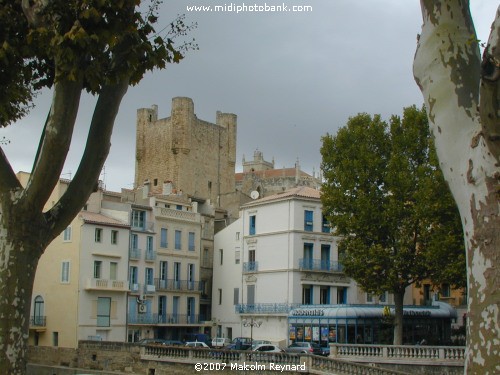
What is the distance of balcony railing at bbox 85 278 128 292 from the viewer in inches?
1918

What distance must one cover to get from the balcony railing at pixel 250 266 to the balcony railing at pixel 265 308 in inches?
93.9

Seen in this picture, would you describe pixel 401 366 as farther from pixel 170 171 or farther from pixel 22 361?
pixel 170 171

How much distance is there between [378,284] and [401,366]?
6.99 metres

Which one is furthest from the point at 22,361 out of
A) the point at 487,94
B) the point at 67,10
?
the point at 487,94

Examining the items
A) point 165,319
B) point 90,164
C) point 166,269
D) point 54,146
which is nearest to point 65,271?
point 166,269

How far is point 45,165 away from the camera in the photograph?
10195 mm

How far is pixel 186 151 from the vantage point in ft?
325

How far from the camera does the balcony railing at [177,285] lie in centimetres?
5516

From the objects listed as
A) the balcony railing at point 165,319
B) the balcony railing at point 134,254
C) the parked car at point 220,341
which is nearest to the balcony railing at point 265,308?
the parked car at point 220,341

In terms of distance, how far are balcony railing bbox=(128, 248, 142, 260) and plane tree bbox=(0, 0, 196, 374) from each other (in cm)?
4174

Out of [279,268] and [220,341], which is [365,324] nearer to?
[279,268]

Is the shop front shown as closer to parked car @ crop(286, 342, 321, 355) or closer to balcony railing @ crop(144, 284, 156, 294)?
parked car @ crop(286, 342, 321, 355)

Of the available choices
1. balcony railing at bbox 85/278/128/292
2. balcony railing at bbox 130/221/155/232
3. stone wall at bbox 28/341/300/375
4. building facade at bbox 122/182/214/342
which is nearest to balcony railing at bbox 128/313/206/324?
building facade at bbox 122/182/214/342

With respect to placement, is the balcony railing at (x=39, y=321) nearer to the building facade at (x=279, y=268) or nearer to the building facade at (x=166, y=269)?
the building facade at (x=166, y=269)
